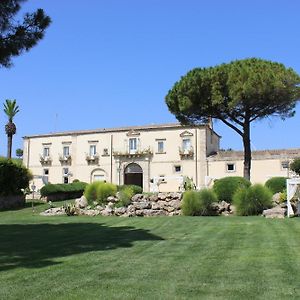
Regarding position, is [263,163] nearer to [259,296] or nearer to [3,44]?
[3,44]

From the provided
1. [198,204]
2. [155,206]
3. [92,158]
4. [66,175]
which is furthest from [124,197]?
[66,175]

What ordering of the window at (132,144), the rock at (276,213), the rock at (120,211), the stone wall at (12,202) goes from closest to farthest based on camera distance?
the rock at (276,213)
the rock at (120,211)
the stone wall at (12,202)
the window at (132,144)

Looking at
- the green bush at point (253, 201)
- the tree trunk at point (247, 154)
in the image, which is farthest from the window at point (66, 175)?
the green bush at point (253, 201)

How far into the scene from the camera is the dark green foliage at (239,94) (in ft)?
98.0

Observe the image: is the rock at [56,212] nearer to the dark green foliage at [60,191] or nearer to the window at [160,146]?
the dark green foliage at [60,191]

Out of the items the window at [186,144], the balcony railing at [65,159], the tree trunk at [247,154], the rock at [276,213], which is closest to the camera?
the rock at [276,213]

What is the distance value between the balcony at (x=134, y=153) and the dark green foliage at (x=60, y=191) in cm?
1548

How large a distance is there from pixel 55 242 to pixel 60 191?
22.8 m

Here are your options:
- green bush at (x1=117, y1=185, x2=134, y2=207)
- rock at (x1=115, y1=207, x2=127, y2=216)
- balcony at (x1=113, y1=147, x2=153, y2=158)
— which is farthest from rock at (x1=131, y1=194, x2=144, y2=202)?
balcony at (x1=113, y1=147, x2=153, y2=158)

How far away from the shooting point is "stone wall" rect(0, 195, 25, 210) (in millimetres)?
26609

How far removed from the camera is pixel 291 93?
30.2m

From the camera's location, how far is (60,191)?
3256cm

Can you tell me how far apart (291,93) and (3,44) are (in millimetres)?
23068

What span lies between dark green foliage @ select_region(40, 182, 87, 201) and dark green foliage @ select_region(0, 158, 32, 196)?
10.7 feet
